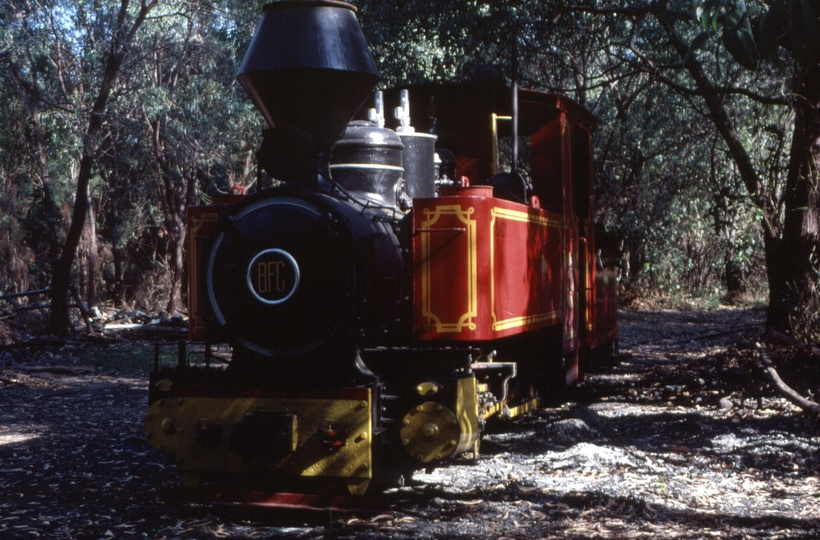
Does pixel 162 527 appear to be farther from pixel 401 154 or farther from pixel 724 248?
pixel 724 248

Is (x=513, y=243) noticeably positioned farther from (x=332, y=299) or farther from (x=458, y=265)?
(x=332, y=299)

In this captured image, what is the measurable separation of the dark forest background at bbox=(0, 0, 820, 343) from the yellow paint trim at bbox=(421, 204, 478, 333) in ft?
11.7

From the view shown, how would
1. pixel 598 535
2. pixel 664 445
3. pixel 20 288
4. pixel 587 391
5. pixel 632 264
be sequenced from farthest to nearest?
pixel 632 264 → pixel 20 288 → pixel 587 391 → pixel 664 445 → pixel 598 535

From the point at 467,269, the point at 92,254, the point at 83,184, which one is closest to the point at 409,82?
the point at 83,184

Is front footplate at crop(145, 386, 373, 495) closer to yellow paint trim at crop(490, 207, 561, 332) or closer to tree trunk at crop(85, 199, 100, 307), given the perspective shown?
yellow paint trim at crop(490, 207, 561, 332)

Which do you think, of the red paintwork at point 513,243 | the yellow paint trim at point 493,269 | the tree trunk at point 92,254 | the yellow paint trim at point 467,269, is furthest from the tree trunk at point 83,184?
the yellow paint trim at point 467,269

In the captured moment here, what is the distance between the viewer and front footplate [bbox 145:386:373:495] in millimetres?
4254

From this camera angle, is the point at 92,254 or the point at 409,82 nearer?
the point at 409,82

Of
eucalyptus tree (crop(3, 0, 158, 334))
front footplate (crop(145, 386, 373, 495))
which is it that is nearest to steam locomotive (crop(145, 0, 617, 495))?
front footplate (crop(145, 386, 373, 495))

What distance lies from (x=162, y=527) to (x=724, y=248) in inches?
812

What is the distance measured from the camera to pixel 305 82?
4680mm

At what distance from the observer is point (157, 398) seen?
462 centimetres

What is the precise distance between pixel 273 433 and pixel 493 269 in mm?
1571

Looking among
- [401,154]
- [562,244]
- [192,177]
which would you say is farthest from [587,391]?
[192,177]
